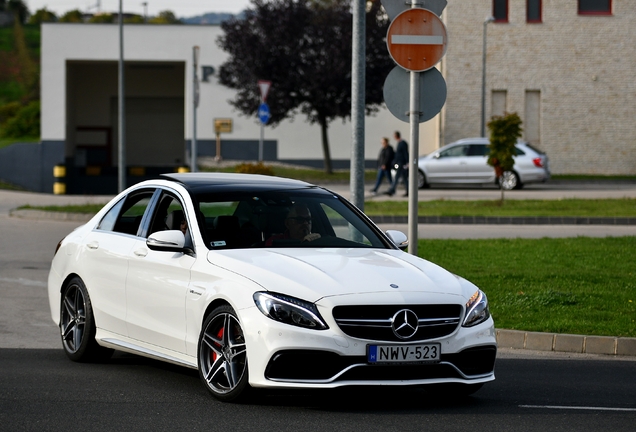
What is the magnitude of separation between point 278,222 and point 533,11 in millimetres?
A: 40432

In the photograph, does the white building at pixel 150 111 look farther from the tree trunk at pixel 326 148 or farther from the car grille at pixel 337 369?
the car grille at pixel 337 369

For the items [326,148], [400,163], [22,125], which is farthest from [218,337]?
[22,125]

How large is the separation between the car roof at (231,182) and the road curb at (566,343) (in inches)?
103

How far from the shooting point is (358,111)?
11406 millimetres

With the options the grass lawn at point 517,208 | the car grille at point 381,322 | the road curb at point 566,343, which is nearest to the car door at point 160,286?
the car grille at point 381,322

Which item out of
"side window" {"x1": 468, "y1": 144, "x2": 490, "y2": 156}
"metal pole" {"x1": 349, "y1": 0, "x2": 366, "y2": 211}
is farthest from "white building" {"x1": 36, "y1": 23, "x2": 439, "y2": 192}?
"metal pole" {"x1": 349, "y1": 0, "x2": 366, "y2": 211}

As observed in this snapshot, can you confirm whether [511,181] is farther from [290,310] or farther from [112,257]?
[290,310]

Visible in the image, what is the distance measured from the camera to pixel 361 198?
11.6m

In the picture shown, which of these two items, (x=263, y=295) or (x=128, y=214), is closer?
(x=263, y=295)

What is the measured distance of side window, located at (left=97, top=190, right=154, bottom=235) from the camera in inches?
327

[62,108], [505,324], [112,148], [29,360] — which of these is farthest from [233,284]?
[112,148]

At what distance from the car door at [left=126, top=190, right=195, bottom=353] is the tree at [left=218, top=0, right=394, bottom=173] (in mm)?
34049

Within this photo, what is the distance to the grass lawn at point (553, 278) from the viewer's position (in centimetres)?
1014

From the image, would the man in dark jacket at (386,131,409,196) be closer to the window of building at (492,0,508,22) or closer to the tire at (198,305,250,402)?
the window of building at (492,0,508,22)
